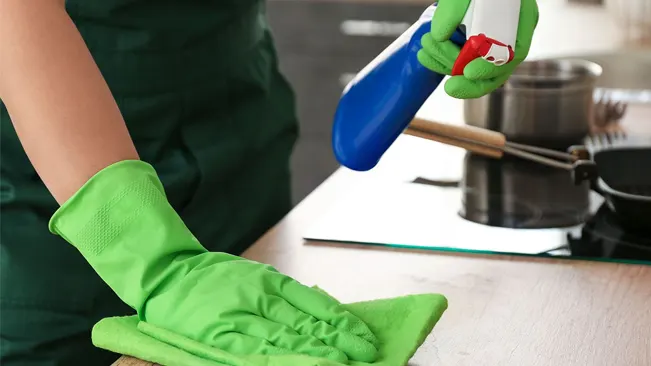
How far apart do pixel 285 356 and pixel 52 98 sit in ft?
0.91

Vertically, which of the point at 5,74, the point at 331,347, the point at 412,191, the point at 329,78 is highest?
the point at 5,74

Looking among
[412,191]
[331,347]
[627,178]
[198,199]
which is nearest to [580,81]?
[627,178]

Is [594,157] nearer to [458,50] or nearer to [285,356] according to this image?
[458,50]

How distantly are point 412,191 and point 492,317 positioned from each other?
351 millimetres

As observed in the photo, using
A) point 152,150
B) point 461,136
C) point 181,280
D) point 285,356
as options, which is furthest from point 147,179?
point 461,136

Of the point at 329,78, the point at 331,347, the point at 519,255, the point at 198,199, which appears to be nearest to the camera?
the point at 331,347

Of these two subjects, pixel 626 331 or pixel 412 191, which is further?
pixel 412 191

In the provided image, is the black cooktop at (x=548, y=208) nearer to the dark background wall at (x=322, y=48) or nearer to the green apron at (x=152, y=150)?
the green apron at (x=152, y=150)

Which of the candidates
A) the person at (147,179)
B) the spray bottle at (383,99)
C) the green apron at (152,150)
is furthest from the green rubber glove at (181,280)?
the green apron at (152,150)

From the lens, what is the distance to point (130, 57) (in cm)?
104

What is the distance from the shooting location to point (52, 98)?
754mm

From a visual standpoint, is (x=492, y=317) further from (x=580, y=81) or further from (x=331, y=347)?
(x=580, y=81)

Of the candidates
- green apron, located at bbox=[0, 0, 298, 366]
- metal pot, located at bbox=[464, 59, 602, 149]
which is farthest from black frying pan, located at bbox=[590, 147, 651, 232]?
green apron, located at bbox=[0, 0, 298, 366]

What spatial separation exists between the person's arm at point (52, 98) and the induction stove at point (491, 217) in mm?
295
